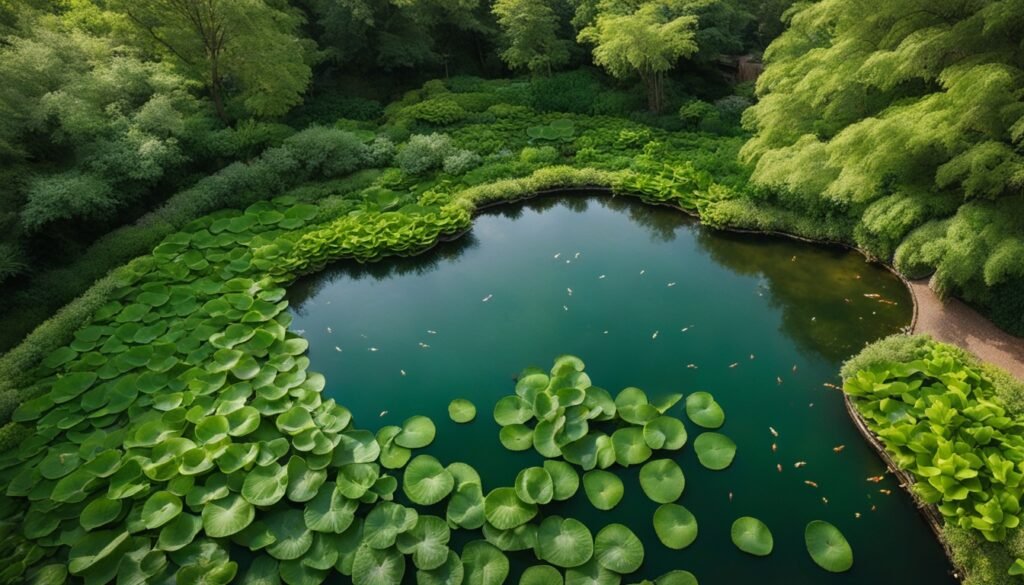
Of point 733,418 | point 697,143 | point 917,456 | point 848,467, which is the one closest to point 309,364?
point 733,418

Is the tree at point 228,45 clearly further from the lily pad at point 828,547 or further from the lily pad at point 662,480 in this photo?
the lily pad at point 828,547

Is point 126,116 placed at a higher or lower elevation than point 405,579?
higher

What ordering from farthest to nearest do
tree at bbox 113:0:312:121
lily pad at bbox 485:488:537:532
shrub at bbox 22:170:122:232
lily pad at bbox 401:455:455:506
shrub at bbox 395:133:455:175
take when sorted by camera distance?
shrub at bbox 395:133:455:175 < tree at bbox 113:0:312:121 < shrub at bbox 22:170:122:232 < lily pad at bbox 401:455:455:506 < lily pad at bbox 485:488:537:532

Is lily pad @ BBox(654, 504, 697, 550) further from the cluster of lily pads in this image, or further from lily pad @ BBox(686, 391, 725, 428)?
the cluster of lily pads

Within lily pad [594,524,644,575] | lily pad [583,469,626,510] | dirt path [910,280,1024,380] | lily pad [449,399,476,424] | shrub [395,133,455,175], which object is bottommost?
lily pad [449,399,476,424]

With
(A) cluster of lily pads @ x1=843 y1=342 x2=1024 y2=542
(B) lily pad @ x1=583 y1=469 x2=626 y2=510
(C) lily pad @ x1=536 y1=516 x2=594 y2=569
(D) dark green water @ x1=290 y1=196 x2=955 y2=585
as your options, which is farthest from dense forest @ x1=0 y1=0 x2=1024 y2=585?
(D) dark green water @ x1=290 y1=196 x2=955 y2=585

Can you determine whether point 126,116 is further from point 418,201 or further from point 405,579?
point 405,579

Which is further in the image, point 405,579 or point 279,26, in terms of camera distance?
point 279,26
